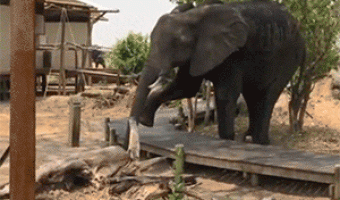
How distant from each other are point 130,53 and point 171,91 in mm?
14645

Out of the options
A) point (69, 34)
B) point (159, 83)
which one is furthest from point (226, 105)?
point (69, 34)

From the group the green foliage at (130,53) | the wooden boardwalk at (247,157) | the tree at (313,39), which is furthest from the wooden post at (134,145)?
the green foliage at (130,53)

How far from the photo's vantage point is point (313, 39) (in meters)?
9.69

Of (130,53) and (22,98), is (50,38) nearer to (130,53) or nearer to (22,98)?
(130,53)

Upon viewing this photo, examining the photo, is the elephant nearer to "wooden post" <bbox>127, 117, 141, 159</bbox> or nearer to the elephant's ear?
the elephant's ear

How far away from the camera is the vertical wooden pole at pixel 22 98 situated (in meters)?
3.67

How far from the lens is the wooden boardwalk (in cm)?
596

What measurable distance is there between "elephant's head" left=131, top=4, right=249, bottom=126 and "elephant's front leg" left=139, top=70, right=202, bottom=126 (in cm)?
45

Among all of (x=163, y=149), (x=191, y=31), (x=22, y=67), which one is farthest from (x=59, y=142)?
(x=22, y=67)

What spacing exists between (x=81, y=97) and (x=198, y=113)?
197 inches

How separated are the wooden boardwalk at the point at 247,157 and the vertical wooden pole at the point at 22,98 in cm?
334

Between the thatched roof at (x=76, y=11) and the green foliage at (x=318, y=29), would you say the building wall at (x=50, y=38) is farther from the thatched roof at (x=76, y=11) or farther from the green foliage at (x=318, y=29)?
the green foliage at (x=318, y=29)

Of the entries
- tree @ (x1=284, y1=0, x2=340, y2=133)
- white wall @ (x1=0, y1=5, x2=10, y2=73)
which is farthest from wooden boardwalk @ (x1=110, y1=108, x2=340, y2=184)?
white wall @ (x1=0, y1=5, x2=10, y2=73)

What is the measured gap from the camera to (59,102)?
15695 millimetres
